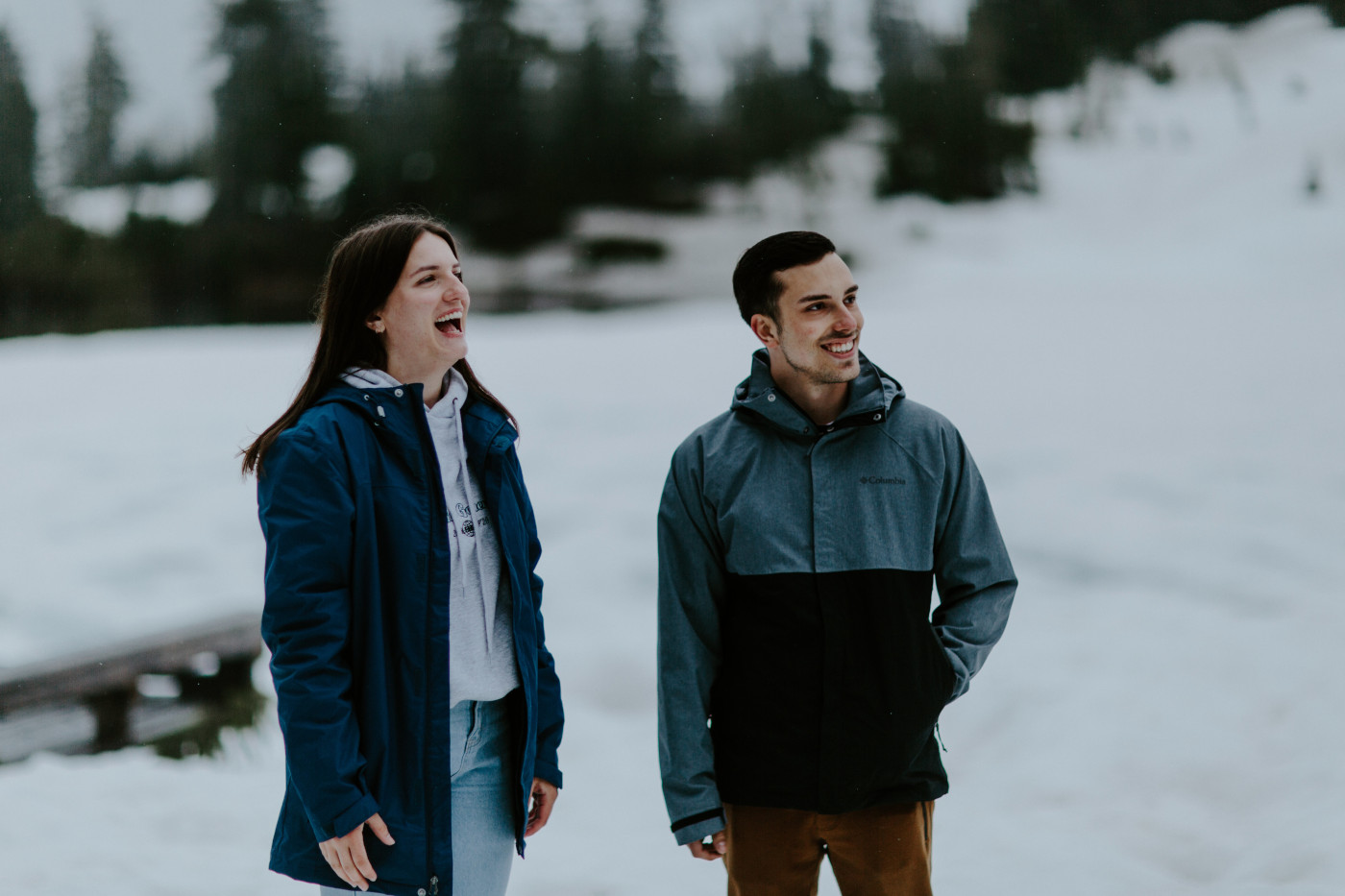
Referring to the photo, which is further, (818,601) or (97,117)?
(97,117)

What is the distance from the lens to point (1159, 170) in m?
6.86

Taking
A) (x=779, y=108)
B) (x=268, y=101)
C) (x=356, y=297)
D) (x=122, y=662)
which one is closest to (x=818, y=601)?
(x=356, y=297)

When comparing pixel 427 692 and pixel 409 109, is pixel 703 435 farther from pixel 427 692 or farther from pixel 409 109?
pixel 409 109

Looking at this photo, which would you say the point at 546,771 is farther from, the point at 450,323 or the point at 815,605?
the point at 450,323

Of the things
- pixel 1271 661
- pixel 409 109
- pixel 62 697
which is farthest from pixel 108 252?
pixel 1271 661

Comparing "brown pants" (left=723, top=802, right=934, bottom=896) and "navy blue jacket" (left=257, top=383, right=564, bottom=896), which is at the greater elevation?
"navy blue jacket" (left=257, top=383, right=564, bottom=896)

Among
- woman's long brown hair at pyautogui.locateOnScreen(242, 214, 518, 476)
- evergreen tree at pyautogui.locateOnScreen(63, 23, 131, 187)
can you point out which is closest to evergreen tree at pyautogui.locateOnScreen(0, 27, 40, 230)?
evergreen tree at pyautogui.locateOnScreen(63, 23, 131, 187)

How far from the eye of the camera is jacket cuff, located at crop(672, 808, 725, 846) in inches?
55.8

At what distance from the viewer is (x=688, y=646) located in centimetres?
147

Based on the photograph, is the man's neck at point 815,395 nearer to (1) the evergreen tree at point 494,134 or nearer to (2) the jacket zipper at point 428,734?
(2) the jacket zipper at point 428,734

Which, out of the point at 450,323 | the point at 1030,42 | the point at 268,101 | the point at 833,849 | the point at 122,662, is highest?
the point at 268,101

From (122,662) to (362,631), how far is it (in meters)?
3.03

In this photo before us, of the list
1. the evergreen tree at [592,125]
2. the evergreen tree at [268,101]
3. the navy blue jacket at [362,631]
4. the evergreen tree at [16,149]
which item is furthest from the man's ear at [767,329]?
the evergreen tree at [16,149]

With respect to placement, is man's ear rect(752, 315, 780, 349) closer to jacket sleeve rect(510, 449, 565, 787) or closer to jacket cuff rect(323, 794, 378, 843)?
jacket sleeve rect(510, 449, 565, 787)
